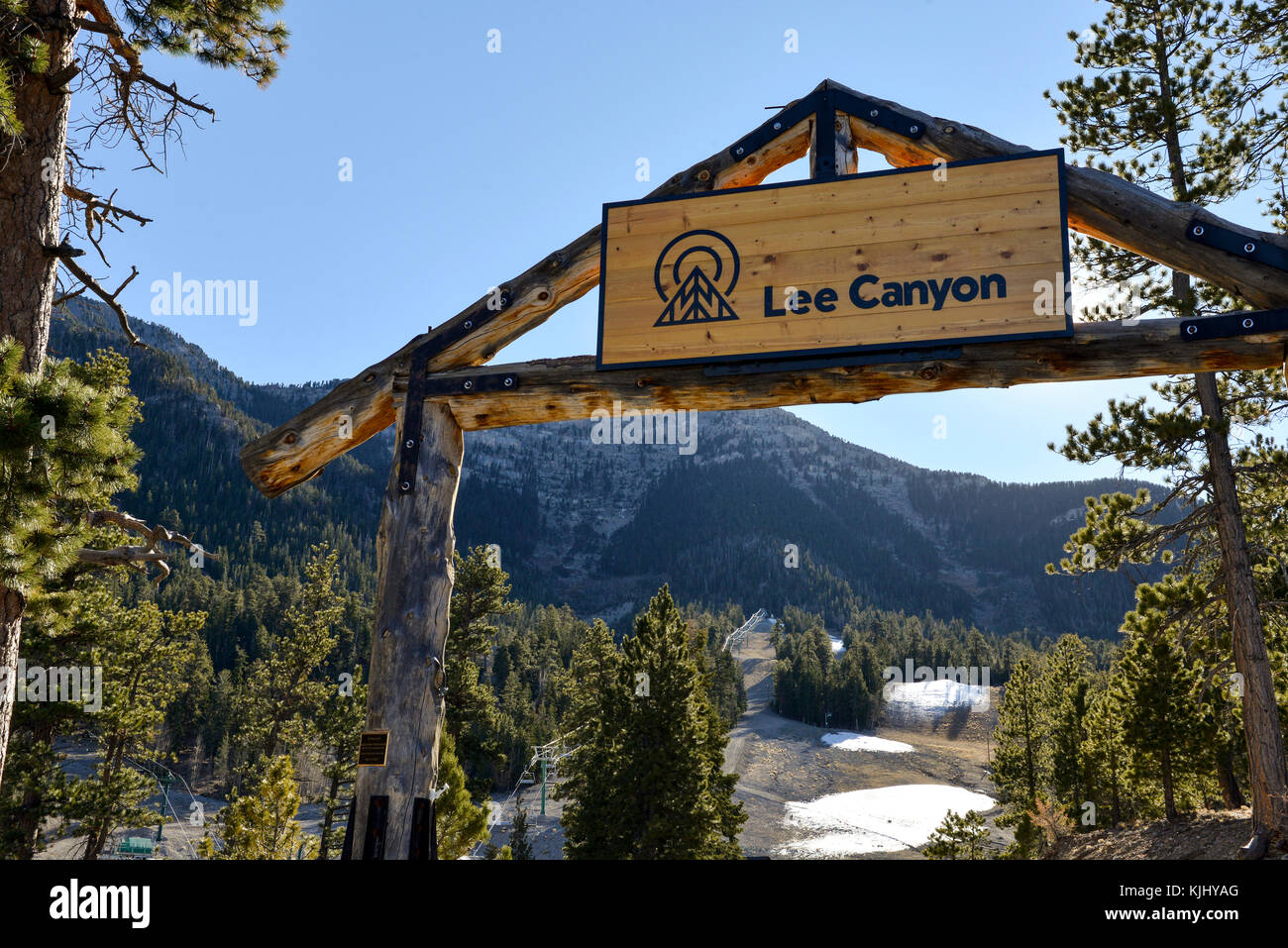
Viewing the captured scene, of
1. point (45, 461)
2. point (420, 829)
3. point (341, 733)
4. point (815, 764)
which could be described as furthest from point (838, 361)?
point (815, 764)

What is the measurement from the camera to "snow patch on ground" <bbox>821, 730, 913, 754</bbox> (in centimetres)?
7981

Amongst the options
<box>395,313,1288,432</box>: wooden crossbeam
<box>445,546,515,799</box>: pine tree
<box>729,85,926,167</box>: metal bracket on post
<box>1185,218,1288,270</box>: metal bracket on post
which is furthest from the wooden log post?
<box>445,546,515,799</box>: pine tree

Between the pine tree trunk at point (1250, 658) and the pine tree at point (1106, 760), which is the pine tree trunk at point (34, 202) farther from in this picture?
the pine tree at point (1106, 760)

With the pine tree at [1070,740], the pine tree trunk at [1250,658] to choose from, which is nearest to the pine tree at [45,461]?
the pine tree trunk at [1250,658]

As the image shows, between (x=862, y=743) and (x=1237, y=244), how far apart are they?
83314mm

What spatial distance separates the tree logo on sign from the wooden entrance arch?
1.31 ft

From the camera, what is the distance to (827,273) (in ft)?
18.6

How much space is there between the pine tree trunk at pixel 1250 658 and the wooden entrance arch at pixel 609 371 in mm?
9104

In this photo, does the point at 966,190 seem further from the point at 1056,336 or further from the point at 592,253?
the point at 592,253

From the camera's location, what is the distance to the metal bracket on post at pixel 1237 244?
16.7ft

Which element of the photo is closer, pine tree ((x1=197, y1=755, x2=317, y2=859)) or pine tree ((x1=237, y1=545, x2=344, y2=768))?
pine tree ((x1=197, y1=755, x2=317, y2=859))

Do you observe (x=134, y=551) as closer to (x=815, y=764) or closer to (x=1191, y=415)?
(x=1191, y=415)

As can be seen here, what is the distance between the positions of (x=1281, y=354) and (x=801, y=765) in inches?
2861

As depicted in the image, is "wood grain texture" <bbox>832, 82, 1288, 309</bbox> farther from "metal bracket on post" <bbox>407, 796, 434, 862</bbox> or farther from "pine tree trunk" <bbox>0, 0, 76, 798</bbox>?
"pine tree trunk" <bbox>0, 0, 76, 798</bbox>
